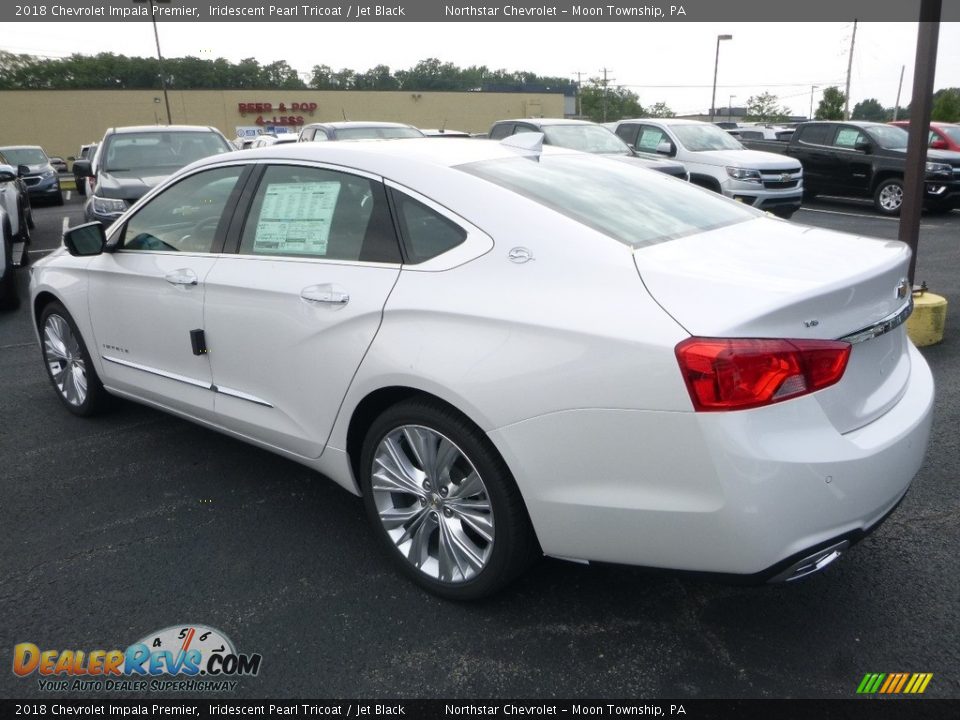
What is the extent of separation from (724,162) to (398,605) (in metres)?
11.9

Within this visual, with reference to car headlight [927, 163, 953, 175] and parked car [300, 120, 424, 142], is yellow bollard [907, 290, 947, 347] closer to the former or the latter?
parked car [300, 120, 424, 142]

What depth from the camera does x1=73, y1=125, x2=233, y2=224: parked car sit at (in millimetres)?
9070

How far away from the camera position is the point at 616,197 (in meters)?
3.10

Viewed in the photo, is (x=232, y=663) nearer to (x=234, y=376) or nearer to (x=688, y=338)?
(x=234, y=376)

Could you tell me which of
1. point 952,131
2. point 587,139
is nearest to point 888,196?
point 952,131

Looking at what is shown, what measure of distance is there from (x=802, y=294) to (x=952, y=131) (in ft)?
53.3

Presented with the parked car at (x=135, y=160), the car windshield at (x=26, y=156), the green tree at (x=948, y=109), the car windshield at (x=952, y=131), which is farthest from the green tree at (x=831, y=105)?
the parked car at (x=135, y=160)

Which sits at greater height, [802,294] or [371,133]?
[371,133]

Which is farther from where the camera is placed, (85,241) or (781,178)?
(781,178)

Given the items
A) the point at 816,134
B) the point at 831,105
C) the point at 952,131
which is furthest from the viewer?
the point at 831,105

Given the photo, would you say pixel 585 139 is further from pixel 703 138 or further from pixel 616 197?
pixel 616 197

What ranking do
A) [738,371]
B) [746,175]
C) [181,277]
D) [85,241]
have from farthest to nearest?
[746,175] < [85,241] < [181,277] < [738,371]

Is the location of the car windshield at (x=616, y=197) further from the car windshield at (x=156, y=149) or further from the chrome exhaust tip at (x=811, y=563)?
the car windshield at (x=156, y=149)

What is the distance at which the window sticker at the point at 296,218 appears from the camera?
10.8 feet
